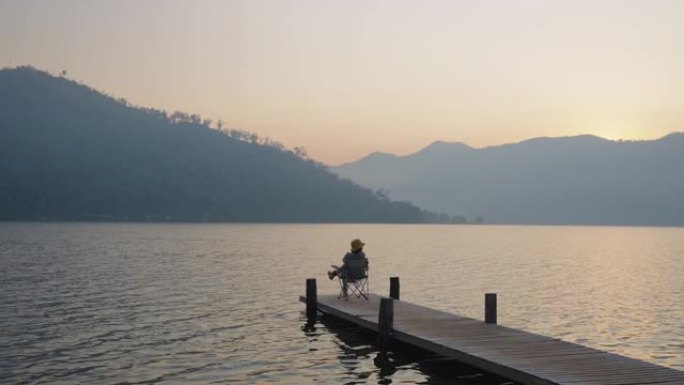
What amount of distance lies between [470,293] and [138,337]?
23.8 metres

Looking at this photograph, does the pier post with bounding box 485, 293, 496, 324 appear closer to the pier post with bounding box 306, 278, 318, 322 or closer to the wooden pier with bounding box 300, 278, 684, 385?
the wooden pier with bounding box 300, 278, 684, 385

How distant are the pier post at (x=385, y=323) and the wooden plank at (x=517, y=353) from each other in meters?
0.23

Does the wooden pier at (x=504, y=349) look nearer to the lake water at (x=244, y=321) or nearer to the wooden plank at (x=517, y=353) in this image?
the wooden plank at (x=517, y=353)

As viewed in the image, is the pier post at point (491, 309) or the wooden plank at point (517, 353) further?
the pier post at point (491, 309)

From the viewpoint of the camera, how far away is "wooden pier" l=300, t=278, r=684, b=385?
47.1 ft

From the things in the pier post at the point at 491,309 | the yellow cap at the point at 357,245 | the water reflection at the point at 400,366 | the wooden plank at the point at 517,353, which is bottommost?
the water reflection at the point at 400,366

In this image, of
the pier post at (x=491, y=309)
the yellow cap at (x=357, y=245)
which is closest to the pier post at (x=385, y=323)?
the pier post at (x=491, y=309)

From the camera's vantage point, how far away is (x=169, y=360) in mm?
19656

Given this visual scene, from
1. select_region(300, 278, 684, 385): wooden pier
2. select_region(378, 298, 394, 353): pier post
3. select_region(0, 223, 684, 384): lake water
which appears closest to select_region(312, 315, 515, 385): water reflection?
select_region(0, 223, 684, 384): lake water

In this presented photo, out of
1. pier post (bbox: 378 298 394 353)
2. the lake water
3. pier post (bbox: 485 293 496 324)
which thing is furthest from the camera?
pier post (bbox: 485 293 496 324)

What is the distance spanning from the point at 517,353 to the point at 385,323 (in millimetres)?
4713

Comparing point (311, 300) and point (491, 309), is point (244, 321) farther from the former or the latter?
point (491, 309)

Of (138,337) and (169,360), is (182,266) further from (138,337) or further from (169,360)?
(169,360)

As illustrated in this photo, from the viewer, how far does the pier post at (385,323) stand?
20344 mm
